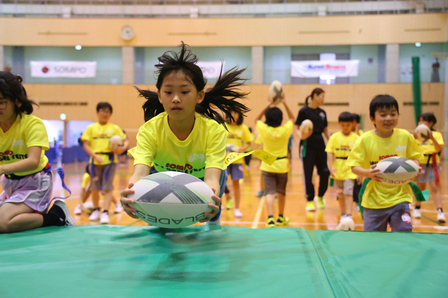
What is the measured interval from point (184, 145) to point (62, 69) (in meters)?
17.1

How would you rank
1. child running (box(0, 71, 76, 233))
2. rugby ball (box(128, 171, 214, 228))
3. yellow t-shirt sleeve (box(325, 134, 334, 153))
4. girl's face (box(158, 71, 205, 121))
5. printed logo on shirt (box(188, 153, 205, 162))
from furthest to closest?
yellow t-shirt sleeve (box(325, 134, 334, 153)) < child running (box(0, 71, 76, 233)) < printed logo on shirt (box(188, 153, 205, 162)) < girl's face (box(158, 71, 205, 121)) < rugby ball (box(128, 171, 214, 228))

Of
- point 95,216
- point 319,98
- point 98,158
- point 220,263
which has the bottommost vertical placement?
point 95,216

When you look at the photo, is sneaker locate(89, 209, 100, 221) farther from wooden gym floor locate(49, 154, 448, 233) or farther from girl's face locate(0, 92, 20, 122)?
girl's face locate(0, 92, 20, 122)

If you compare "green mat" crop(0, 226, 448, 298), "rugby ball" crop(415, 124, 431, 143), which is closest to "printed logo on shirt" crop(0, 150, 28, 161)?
"green mat" crop(0, 226, 448, 298)

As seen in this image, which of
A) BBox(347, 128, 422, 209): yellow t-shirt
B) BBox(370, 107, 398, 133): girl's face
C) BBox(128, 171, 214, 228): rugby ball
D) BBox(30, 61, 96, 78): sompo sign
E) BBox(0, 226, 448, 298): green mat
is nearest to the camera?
BBox(0, 226, 448, 298): green mat

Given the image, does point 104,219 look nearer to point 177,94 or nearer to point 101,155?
point 101,155

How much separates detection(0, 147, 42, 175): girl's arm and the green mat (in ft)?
1.64

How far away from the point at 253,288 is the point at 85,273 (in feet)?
3.00

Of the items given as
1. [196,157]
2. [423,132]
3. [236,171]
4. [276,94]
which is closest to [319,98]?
[276,94]

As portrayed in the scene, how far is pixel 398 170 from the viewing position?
110 inches

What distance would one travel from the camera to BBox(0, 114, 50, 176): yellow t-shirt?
2965mm

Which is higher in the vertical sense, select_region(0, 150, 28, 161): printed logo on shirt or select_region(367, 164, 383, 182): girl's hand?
select_region(0, 150, 28, 161): printed logo on shirt

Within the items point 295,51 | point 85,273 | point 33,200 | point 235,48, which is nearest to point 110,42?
point 235,48

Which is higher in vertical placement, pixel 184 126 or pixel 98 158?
pixel 184 126
